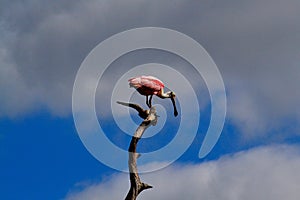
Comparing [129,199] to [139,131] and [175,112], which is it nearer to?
[139,131]

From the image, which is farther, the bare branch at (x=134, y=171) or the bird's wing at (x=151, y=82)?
the bird's wing at (x=151, y=82)

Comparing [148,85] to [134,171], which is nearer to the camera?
[134,171]

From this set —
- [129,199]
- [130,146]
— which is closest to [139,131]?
[130,146]

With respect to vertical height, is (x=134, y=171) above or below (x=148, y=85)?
below

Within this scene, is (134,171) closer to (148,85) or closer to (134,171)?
(134,171)

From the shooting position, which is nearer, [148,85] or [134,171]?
[134,171]

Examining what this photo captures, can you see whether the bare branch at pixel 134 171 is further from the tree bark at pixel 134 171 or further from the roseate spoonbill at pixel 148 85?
the roseate spoonbill at pixel 148 85

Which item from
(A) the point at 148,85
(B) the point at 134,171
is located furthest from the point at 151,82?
(B) the point at 134,171

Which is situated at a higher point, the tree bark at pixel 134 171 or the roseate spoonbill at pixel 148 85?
the roseate spoonbill at pixel 148 85

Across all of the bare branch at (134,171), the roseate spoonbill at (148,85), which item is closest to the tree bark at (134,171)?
the bare branch at (134,171)

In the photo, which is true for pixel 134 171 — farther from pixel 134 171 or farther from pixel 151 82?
pixel 151 82

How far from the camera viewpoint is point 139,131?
27.2m

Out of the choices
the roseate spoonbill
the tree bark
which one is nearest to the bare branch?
the tree bark

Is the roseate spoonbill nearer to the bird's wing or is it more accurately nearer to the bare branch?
the bird's wing
